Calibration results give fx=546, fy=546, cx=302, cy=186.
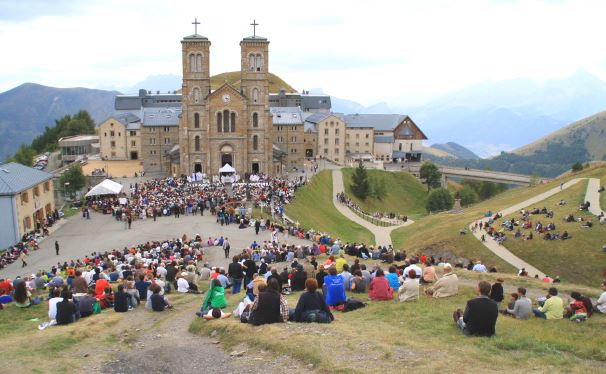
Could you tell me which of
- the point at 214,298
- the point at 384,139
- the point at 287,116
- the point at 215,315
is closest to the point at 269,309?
the point at 215,315

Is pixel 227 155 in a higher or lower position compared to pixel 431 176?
higher

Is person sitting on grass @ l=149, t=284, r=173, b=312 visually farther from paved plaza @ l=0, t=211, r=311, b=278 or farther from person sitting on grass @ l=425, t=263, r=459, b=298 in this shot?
paved plaza @ l=0, t=211, r=311, b=278

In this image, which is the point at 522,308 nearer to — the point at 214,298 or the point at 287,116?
the point at 214,298

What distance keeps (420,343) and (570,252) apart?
3219cm

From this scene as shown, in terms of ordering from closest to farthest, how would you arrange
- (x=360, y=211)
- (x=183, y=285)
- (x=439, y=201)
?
(x=183, y=285) → (x=360, y=211) → (x=439, y=201)

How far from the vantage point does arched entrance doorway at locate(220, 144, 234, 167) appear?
67.3 metres

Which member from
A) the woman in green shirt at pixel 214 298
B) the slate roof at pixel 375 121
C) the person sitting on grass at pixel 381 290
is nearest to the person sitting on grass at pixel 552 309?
the person sitting on grass at pixel 381 290

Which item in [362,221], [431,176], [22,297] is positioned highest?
[22,297]

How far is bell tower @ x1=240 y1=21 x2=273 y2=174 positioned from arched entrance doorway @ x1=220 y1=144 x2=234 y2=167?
230cm

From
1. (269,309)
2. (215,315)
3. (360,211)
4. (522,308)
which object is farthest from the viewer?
(360,211)

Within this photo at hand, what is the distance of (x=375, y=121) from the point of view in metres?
111

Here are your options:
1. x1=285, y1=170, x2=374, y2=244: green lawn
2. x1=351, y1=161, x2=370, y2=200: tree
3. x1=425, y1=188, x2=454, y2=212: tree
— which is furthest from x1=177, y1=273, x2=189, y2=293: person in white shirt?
x1=425, y1=188, x2=454, y2=212: tree

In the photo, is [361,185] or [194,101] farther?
[361,185]

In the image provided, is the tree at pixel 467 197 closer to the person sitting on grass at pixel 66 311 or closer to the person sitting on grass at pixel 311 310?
the person sitting on grass at pixel 311 310
